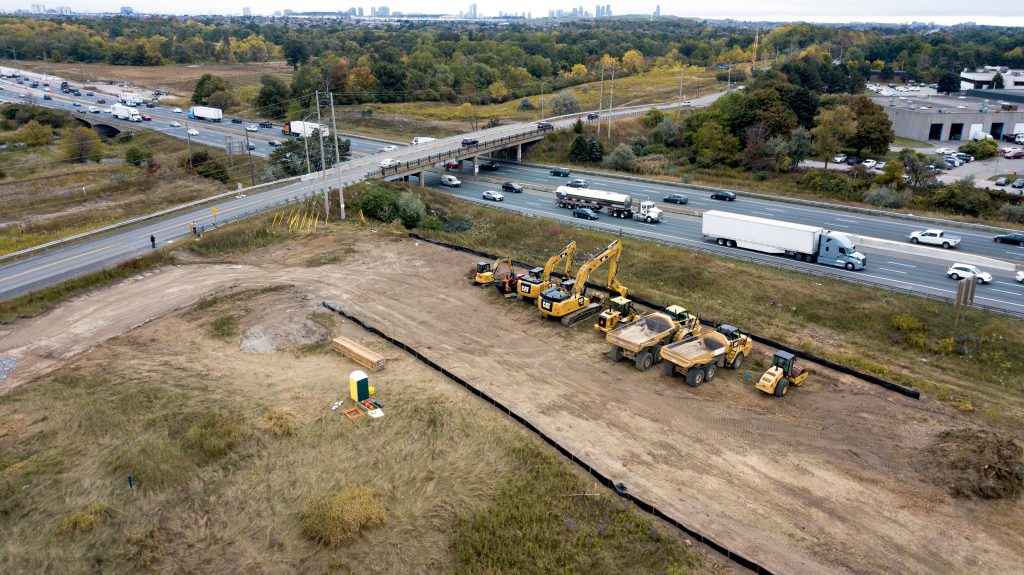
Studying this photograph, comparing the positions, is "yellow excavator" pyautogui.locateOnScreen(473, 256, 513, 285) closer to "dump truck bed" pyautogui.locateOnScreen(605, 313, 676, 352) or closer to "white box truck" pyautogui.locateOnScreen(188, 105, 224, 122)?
"dump truck bed" pyautogui.locateOnScreen(605, 313, 676, 352)

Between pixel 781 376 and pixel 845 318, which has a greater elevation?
pixel 781 376

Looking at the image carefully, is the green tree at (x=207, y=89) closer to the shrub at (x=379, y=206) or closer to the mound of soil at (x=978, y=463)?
the shrub at (x=379, y=206)

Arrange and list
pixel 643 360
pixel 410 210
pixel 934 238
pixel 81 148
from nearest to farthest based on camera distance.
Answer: pixel 643 360, pixel 934 238, pixel 410 210, pixel 81 148

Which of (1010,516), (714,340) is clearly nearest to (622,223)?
(714,340)

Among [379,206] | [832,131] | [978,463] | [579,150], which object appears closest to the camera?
[978,463]

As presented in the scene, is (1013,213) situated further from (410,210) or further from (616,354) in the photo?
(410,210)

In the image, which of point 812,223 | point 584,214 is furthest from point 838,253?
point 584,214

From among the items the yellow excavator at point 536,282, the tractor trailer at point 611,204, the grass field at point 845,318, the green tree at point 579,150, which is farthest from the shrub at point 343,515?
the green tree at point 579,150
